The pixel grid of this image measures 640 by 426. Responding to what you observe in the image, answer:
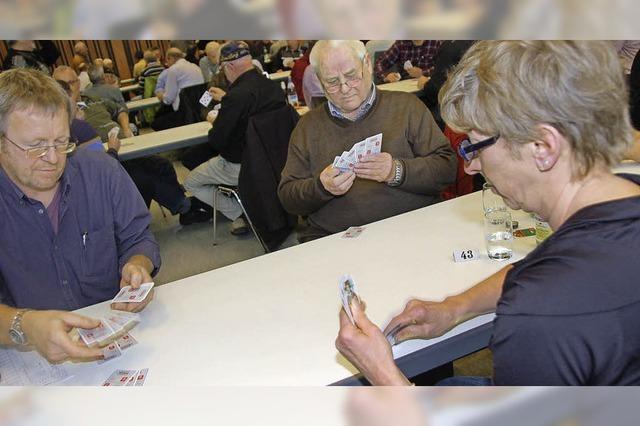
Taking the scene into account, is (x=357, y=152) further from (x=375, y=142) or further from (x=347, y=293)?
(x=347, y=293)

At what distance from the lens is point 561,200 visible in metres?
1.13

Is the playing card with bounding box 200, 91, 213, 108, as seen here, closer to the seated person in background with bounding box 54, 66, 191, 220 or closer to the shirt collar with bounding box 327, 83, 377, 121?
the seated person in background with bounding box 54, 66, 191, 220

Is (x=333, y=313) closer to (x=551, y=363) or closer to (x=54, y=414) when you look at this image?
(x=551, y=363)

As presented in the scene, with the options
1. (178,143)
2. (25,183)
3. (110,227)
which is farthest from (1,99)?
(178,143)

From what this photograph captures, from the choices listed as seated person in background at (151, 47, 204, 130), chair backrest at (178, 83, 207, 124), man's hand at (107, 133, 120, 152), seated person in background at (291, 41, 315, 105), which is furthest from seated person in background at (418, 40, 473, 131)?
seated person in background at (151, 47, 204, 130)

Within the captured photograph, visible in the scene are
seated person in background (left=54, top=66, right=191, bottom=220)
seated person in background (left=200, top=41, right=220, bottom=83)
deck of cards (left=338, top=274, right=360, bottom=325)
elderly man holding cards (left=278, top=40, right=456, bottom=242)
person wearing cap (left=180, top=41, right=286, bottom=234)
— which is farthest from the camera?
seated person in background (left=200, top=41, right=220, bottom=83)

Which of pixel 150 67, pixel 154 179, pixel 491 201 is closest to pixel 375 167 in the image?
pixel 491 201

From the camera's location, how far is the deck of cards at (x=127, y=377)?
1512mm

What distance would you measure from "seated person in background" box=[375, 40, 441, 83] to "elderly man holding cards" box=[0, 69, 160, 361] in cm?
445

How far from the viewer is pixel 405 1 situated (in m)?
0.18

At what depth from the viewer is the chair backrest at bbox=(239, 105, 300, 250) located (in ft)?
13.4

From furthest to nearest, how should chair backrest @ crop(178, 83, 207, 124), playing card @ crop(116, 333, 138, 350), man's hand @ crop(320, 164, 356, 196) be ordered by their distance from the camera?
chair backrest @ crop(178, 83, 207, 124)
man's hand @ crop(320, 164, 356, 196)
playing card @ crop(116, 333, 138, 350)

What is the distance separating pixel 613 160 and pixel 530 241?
103 cm

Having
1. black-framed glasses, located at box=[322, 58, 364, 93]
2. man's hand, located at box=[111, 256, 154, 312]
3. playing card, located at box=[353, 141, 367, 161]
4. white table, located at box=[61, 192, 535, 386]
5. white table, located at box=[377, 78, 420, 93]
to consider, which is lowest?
white table, located at box=[377, 78, 420, 93]
